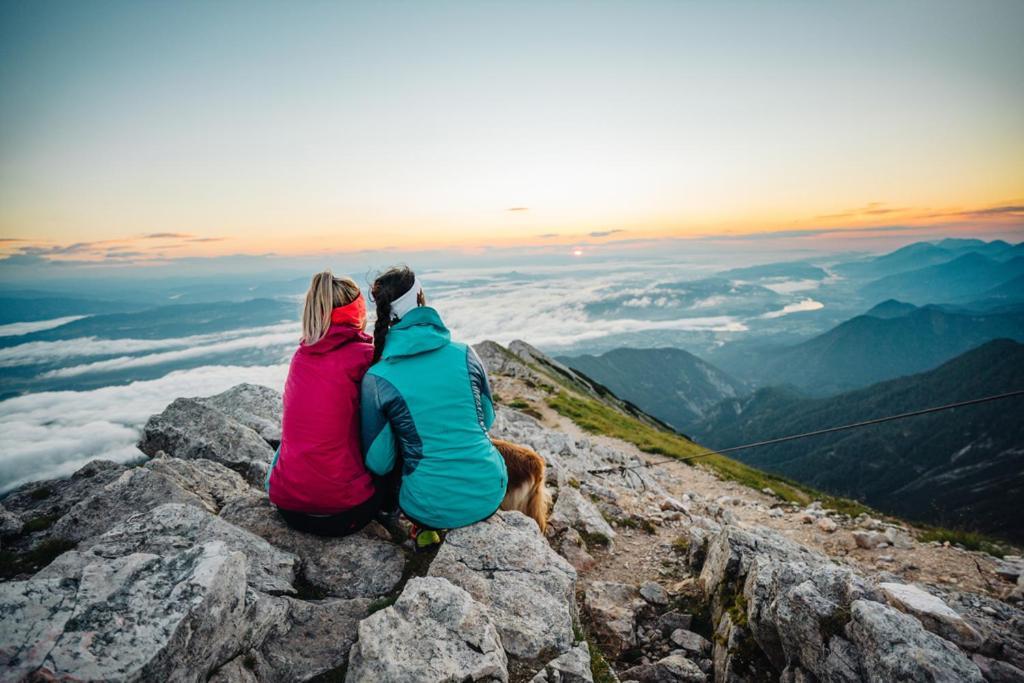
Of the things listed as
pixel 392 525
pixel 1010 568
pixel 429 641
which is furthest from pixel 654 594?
pixel 1010 568

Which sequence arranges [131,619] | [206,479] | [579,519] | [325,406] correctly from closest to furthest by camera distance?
[131,619] → [325,406] → [206,479] → [579,519]

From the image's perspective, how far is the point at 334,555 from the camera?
5781mm

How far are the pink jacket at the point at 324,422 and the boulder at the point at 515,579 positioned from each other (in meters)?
1.67

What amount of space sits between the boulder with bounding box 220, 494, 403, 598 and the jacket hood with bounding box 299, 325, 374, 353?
8.89ft

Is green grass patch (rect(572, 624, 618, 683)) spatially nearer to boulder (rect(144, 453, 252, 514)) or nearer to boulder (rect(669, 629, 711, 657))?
boulder (rect(669, 629, 711, 657))

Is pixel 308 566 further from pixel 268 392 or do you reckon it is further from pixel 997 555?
pixel 997 555

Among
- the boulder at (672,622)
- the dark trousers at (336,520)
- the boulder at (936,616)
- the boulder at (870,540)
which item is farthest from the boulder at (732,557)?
the dark trousers at (336,520)

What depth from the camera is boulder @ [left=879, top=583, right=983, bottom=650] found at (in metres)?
5.17

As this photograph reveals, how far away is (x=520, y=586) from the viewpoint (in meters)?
5.45

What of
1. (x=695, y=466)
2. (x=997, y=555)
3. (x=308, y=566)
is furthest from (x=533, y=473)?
(x=695, y=466)

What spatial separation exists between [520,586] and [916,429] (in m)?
267

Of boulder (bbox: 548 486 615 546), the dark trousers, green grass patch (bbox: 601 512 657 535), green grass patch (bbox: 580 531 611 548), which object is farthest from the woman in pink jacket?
green grass patch (bbox: 601 512 657 535)

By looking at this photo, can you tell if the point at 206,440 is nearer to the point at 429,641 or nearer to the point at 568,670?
the point at 429,641

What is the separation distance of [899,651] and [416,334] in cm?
623
